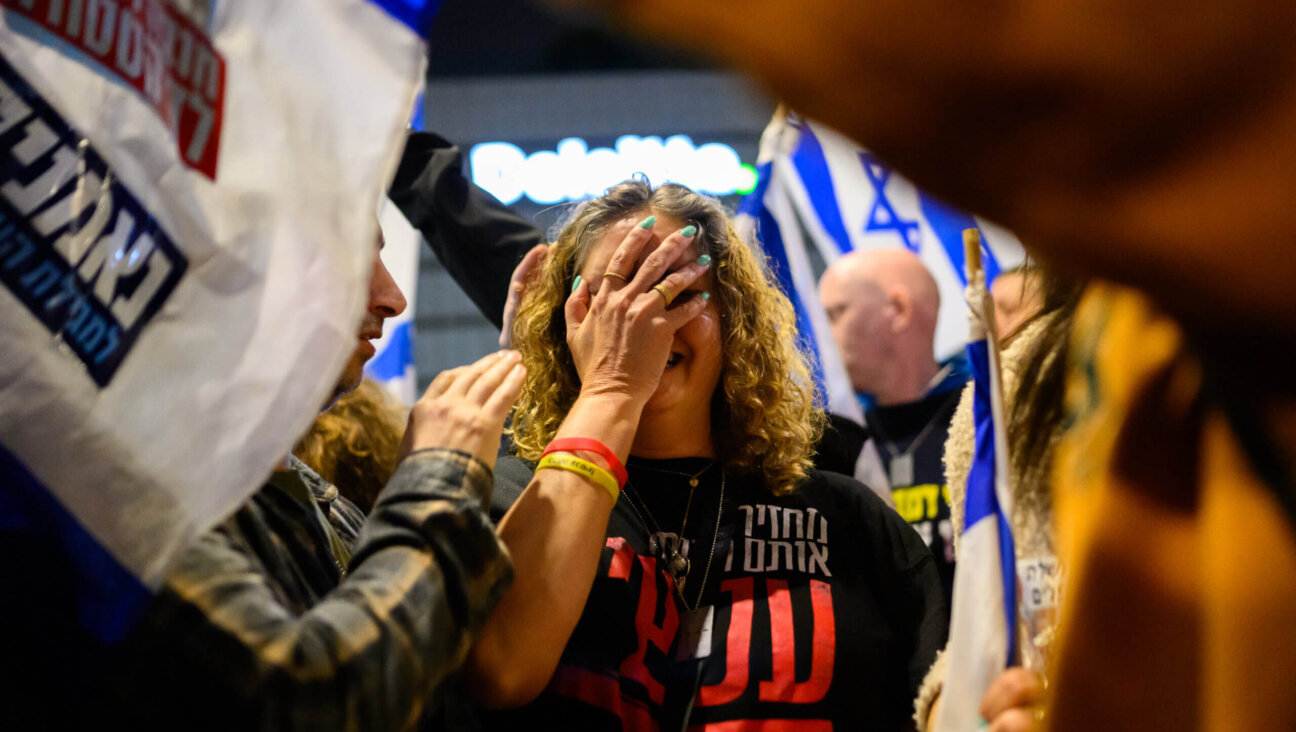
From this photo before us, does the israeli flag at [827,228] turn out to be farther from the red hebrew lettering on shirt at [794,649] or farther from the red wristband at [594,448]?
the red wristband at [594,448]

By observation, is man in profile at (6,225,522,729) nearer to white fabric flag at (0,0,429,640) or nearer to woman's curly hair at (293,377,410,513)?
white fabric flag at (0,0,429,640)

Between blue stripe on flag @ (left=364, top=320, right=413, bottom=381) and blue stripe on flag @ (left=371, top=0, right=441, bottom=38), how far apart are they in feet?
8.52

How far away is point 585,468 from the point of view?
1192 millimetres

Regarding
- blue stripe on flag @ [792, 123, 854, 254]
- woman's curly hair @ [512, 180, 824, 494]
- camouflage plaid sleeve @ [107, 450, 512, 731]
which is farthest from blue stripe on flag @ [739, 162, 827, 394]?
camouflage plaid sleeve @ [107, 450, 512, 731]

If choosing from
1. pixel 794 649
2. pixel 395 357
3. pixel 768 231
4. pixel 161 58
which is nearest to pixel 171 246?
pixel 161 58

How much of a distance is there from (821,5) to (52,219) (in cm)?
58

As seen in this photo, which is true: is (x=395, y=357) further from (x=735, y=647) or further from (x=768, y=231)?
(x=735, y=647)

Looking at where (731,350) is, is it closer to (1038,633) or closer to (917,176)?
(1038,633)

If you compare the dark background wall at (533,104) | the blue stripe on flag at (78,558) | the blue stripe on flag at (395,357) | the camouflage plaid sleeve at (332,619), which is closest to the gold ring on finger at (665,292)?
the camouflage plaid sleeve at (332,619)

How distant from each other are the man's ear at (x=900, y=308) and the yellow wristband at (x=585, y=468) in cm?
212

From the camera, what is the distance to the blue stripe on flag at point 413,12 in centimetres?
72

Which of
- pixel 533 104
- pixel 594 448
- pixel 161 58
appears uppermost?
pixel 533 104

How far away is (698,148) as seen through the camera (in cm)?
905

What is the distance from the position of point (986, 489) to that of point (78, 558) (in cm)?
75
